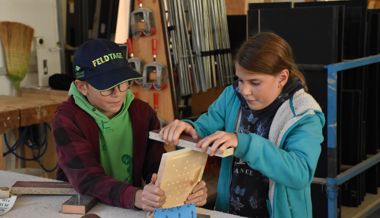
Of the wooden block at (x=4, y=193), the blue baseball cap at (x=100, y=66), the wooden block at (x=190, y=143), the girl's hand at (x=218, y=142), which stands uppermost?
the blue baseball cap at (x=100, y=66)

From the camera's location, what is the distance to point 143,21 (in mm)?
3432

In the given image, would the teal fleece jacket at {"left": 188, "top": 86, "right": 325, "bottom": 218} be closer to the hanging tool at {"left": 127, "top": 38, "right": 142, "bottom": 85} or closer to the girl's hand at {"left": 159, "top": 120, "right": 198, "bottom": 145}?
the girl's hand at {"left": 159, "top": 120, "right": 198, "bottom": 145}

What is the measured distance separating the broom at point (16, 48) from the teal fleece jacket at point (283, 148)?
225 cm

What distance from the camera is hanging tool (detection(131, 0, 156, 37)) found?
3424 mm

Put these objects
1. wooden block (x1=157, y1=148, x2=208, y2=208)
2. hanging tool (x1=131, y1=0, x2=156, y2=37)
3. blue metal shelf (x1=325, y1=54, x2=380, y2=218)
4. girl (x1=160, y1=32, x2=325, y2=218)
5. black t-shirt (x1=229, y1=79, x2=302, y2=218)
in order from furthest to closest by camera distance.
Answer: hanging tool (x1=131, y1=0, x2=156, y2=37)
blue metal shelf (x1=325, y1=54, x2=380, y2=218)
black t-shirt (x1=229, y1=79, x2=302, y2=218)
girl (x1=160, y1=32, x2=325, y2=218)
wooden block (x1=157, y1=148, x2=208, y2=208)

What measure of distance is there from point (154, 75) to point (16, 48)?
1058 millimetres

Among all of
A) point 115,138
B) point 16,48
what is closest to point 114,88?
point 115,138

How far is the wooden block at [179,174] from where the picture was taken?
1.46 metres

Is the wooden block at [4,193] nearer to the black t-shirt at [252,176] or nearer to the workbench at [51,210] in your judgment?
the workbench at [51,210]

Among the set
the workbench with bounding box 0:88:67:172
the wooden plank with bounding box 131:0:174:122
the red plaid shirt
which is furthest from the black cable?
the red plaid shirt

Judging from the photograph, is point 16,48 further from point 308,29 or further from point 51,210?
point 51,210

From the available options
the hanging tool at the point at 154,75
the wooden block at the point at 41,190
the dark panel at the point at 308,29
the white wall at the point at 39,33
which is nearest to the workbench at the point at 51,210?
the wooden block at the point at 41,190

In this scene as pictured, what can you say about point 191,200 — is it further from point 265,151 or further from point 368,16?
point 368,16

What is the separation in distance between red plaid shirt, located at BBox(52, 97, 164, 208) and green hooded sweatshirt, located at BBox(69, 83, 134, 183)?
19 mm
